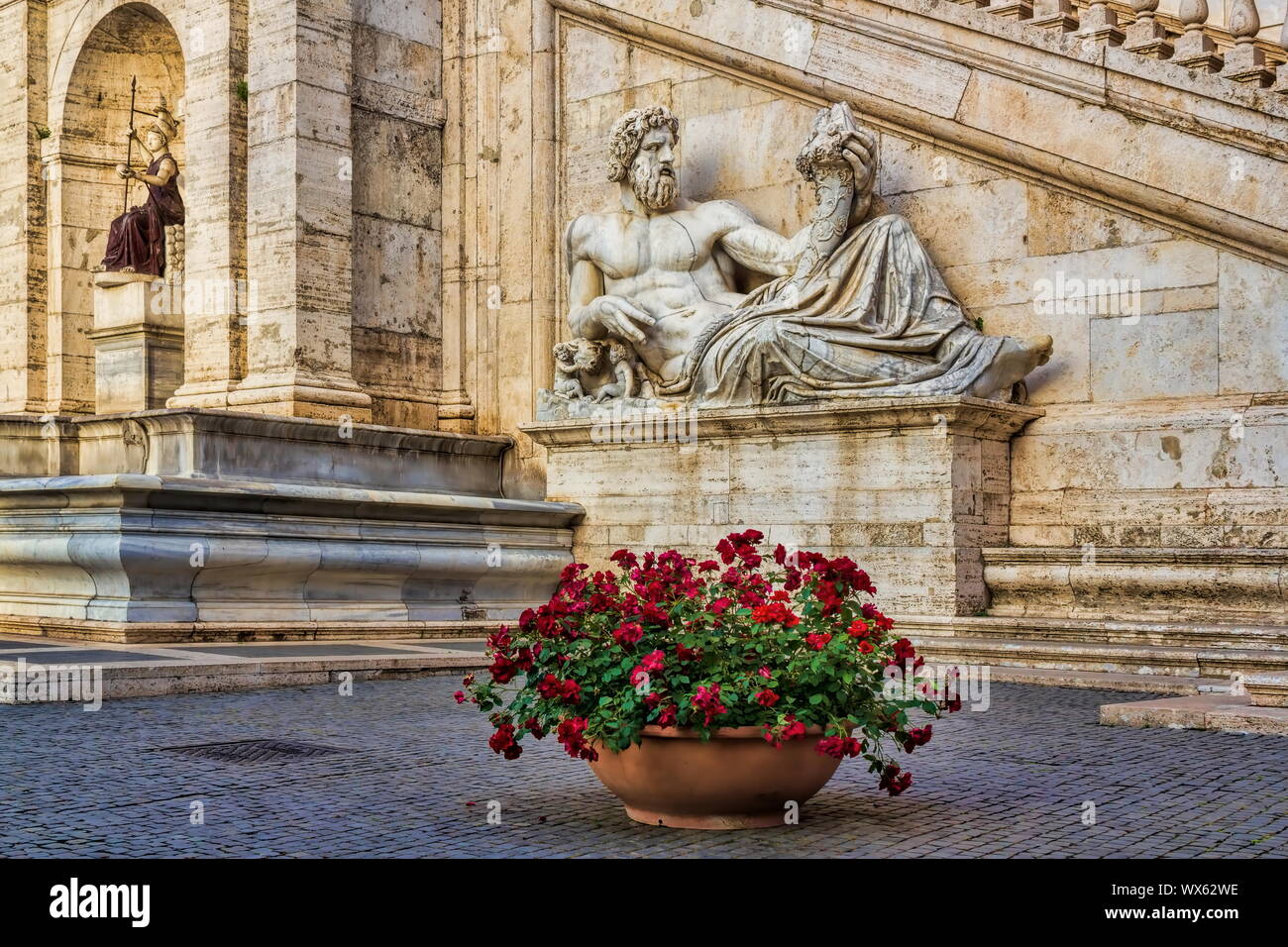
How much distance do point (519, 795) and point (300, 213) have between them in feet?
30.6

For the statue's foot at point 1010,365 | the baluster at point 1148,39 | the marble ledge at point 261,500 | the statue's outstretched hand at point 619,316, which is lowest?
the marble ledge at point 261,500

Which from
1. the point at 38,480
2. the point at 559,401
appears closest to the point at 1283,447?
the point at 559,401

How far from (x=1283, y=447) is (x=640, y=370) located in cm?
522

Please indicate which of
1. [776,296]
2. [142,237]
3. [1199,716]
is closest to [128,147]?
[142,237]

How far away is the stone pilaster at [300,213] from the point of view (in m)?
14.4

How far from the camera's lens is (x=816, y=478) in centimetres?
1244

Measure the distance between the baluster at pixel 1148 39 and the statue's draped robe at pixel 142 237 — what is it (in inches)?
390

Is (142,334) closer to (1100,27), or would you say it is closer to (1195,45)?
(1100,27)

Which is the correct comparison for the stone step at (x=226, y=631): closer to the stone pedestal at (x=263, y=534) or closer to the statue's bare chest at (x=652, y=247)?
the stone pedestal at (x=263, y=534)

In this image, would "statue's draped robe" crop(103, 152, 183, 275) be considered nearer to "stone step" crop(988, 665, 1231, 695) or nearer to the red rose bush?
"stone step" crop(988, 665, 1231, 695)

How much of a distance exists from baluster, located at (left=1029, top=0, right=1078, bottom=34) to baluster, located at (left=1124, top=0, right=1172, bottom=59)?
44cm

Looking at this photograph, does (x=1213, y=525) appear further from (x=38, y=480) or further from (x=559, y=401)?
(x=38, y=480)

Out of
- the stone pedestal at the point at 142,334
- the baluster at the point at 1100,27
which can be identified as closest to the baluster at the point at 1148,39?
the baluster at the point at 1100,27

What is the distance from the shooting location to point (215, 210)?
1532 centimetres
